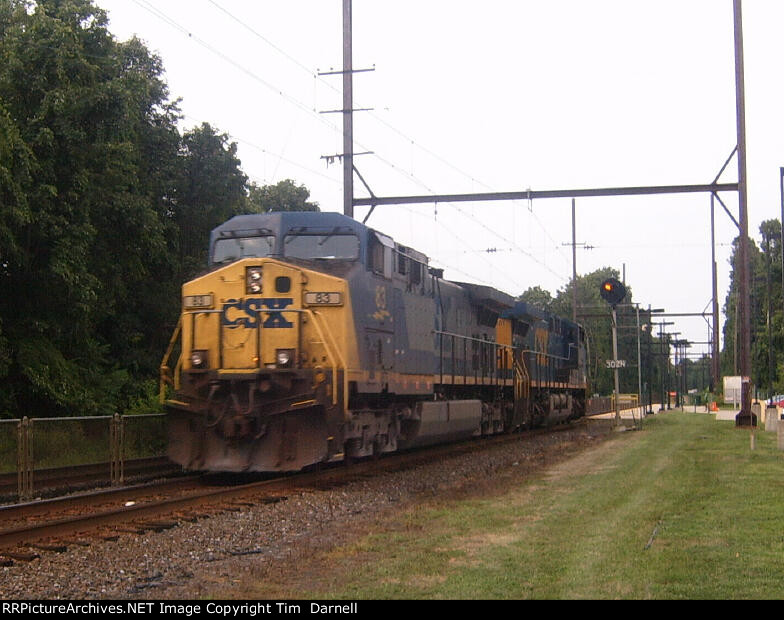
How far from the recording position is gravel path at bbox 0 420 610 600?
7.71 metres

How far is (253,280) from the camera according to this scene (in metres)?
15.3

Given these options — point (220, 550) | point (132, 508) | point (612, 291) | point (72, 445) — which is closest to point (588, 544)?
point (220, 550)

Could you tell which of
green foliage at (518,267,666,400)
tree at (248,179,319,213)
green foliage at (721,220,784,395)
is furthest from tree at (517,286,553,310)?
tree at (248,179,319,213)

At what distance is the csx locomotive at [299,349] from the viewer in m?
14.6

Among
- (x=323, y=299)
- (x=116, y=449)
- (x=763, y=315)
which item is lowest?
(x=116, y=449)

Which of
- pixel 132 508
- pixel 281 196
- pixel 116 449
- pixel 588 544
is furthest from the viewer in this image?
pixel 281 196

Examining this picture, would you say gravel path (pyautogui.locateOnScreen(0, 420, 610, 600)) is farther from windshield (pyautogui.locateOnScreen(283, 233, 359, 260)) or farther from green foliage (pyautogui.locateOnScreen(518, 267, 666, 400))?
green foliage (pyautogui.locateOnScreen(518, 267, 666, 400))

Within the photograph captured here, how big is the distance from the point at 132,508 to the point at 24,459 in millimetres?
2641

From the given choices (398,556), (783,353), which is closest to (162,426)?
(398,556)

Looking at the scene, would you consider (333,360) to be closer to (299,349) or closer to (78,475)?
(299,349)

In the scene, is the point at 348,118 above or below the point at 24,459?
above

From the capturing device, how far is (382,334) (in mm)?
16688

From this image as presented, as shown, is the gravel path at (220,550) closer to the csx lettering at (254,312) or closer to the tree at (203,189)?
the csx lettering at (254,312)
